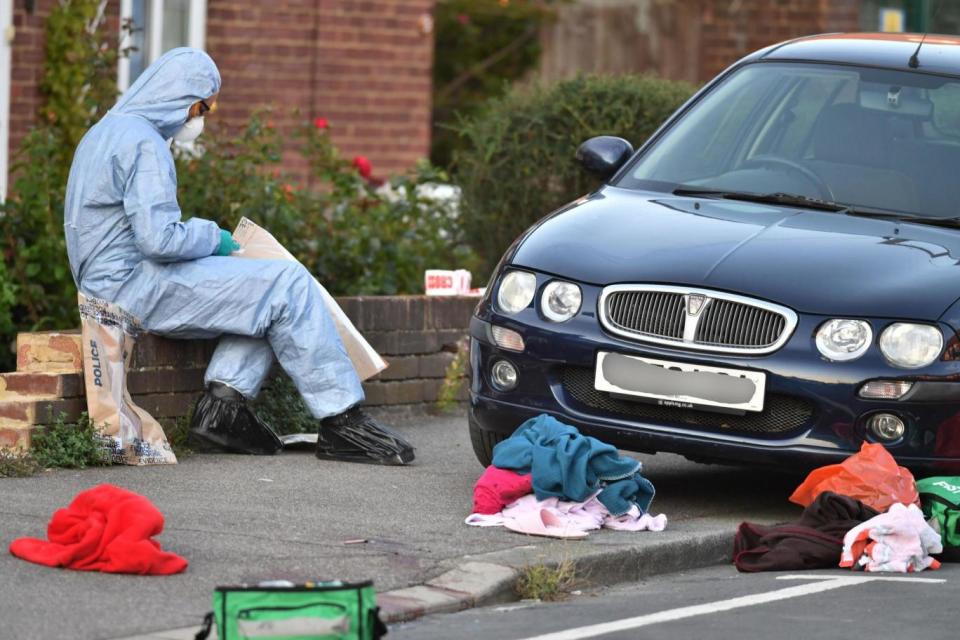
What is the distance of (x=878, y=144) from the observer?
8.13 meters

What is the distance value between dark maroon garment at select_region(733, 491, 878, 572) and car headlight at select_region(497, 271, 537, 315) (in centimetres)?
116

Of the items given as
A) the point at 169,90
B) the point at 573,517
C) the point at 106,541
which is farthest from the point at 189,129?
the point at 106,541

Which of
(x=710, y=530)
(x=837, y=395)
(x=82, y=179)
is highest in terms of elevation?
(x=82, y=179)

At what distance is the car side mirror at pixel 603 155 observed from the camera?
27.4 feet

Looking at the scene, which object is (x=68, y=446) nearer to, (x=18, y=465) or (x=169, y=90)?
(x=18, y=465)

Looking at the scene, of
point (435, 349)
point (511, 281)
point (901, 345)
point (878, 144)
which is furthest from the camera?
point (435, 349)

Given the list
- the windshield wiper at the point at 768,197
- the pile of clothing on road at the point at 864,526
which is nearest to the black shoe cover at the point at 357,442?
the windshield wiper at the point at 768,197

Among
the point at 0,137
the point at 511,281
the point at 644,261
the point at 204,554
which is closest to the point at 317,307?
the point at 511,281

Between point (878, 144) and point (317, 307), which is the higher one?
point (878, 144)

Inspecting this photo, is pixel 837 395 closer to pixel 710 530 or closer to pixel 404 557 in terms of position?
pixel 710 530

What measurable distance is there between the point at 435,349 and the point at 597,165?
69.6 inches

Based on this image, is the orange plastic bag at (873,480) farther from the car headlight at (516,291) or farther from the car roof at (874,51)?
the car roof at (874,51)

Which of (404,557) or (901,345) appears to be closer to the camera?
(404,557)

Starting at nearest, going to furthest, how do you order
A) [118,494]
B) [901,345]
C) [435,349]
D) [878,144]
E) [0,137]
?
[118,494] → [901,345] → [878,144] → [435,349] → [0,137]
